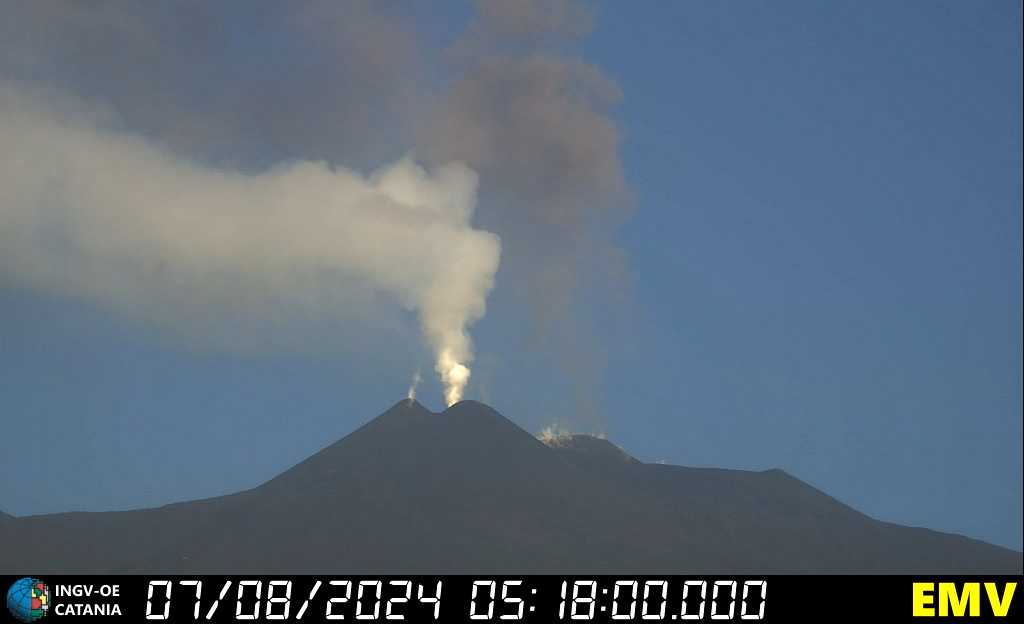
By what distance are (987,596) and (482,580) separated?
2737 centimetres

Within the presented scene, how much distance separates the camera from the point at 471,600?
68625 mm

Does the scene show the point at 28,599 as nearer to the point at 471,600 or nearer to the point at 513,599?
the point at 471,600

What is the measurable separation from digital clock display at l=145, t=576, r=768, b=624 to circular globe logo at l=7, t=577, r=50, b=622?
7.29m

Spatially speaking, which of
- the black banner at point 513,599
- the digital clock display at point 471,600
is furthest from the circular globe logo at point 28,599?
the digital clock display at point 471,600

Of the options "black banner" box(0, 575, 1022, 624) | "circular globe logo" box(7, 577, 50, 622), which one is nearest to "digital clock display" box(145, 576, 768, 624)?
"black banner" box(0, 575, 1022, 624)

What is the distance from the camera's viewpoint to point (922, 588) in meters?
66.9

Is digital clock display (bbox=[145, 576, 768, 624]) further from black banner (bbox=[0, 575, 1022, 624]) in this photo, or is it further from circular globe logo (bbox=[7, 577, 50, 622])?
circular globe logo (bbox=[7, 577, 50, 622])

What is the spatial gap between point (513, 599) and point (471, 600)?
97.3 inches

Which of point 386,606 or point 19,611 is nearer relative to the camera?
point 386,606

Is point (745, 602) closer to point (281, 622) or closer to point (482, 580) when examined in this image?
point (482, 580)

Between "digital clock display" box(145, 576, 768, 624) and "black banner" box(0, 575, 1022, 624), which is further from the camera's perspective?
"digital clock display" box(145, 576, 768, 624)

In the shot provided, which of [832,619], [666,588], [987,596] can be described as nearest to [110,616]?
[666,588]

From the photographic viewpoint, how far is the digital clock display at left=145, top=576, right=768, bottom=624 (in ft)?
223

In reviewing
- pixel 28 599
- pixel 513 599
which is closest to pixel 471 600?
pixel 513 599
